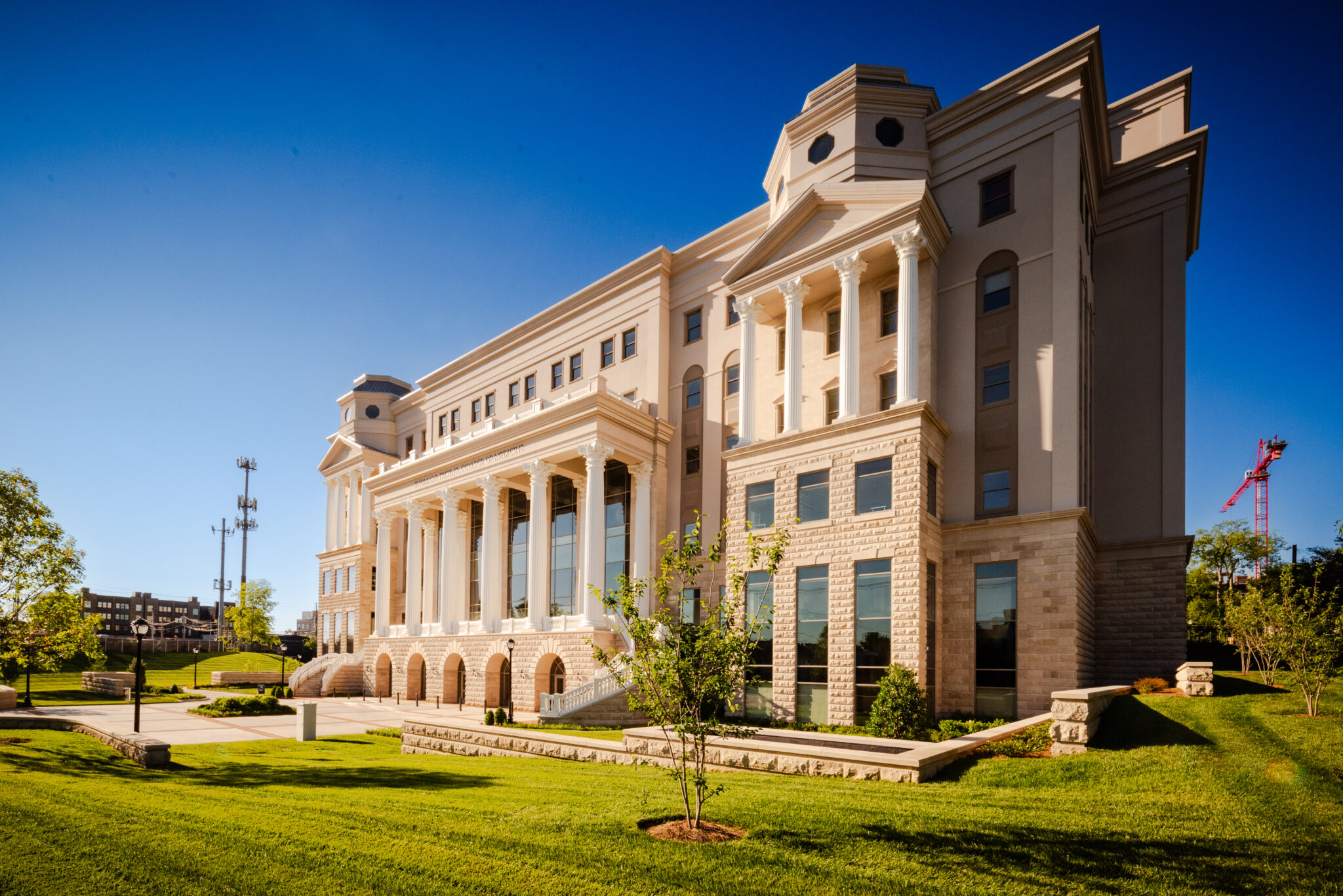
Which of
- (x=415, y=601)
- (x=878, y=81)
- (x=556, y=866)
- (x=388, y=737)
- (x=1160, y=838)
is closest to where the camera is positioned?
(x=556, y=866)

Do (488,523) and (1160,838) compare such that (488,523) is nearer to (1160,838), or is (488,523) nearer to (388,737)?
(388,737)

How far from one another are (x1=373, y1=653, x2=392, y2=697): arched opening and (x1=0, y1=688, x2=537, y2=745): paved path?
13.5ft

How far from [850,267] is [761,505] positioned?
31.8 feet

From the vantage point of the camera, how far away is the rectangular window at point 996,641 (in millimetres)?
24469

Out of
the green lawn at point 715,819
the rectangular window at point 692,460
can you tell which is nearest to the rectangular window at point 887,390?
the rectangular window at point 692,460

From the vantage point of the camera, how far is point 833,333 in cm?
3108

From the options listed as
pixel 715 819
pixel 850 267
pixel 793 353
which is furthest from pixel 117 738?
pixel 850 267

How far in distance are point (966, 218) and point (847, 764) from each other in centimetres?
2229

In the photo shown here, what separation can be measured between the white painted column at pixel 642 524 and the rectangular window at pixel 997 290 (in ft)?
57.0

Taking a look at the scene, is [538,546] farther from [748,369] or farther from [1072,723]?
[1072,723]

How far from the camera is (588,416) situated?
117 feet

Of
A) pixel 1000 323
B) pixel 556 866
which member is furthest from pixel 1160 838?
pixel 1000 323

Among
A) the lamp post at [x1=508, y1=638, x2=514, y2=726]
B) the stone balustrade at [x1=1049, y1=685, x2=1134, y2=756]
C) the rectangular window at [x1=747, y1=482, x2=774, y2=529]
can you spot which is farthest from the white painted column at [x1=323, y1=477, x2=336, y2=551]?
the stone balustrade at [x1=1049, y1=685, x2=1134, y2=756]

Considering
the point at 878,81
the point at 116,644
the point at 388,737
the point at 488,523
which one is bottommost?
the point at 116,644
